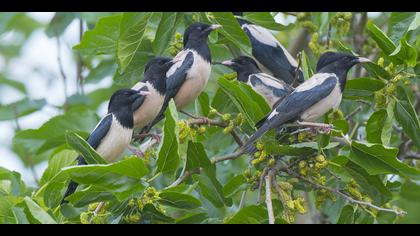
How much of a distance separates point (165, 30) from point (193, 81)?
0.38 m

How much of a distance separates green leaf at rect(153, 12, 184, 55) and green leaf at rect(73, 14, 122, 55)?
32 cm

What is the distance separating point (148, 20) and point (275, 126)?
1.06m

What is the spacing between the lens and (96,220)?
419cm

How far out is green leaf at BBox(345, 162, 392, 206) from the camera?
4715mm

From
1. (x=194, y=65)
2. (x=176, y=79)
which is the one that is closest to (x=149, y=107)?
(x=176, y=79)

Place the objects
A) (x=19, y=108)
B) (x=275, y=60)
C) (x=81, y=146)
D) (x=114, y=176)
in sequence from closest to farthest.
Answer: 1. (x=114, y=176)
2. (x=81, y=146)
3. (x=275, y=60)
4. (x=19, y=108)

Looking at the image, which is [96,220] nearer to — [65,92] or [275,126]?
[275,126]

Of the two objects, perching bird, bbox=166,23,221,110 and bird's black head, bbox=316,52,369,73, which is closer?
bird's black head, bbox=316,52,369,73

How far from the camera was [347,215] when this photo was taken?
16.8 feet

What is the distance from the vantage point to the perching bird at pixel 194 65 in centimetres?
554

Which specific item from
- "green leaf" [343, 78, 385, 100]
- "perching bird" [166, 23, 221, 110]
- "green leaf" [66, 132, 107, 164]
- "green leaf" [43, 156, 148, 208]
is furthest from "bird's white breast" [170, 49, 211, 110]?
"green leaf" [43, 156, 148, 208]

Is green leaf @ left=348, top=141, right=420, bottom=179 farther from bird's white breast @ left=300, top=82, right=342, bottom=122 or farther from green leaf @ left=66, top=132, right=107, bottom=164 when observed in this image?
green leaf @ left=66, top=132, right=107, bottom=164

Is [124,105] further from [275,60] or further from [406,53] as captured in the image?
[406,53]
